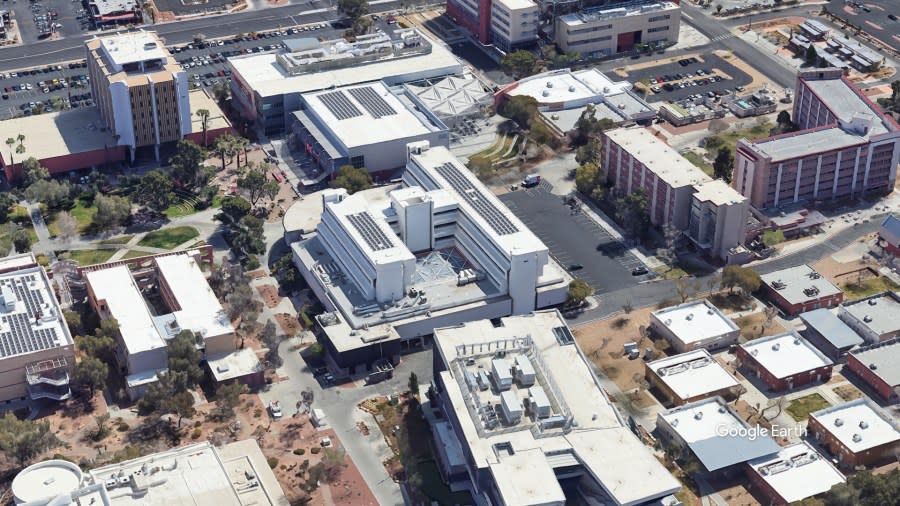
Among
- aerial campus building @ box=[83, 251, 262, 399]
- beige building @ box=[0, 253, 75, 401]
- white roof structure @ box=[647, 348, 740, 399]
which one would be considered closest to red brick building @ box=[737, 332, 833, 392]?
white roof structure @ box=[647, 348, 740, 399]

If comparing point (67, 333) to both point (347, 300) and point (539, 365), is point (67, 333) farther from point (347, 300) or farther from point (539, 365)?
point (539, 365)

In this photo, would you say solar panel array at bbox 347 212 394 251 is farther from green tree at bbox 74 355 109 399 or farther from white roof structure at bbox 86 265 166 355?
green tree at bbox 74 355 109 399

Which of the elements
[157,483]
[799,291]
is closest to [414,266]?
[157,483]

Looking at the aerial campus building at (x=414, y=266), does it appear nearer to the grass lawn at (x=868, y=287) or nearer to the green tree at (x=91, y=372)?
the green tree at (x=91, y=372)

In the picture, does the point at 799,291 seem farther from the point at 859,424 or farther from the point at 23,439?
the point at 23,439

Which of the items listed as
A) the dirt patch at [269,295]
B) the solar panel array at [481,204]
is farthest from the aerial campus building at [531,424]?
the dirt patch at [269,295]

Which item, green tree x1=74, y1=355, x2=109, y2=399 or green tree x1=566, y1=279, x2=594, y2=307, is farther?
green tree x1=566, y1=279, x2=594, y2=307
